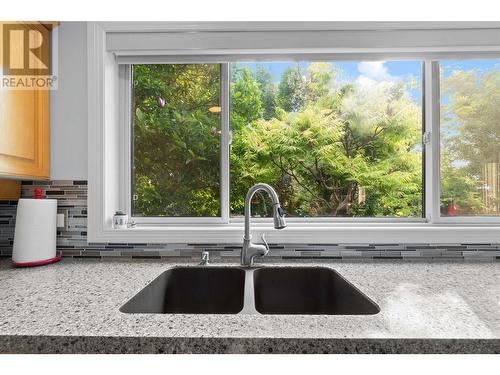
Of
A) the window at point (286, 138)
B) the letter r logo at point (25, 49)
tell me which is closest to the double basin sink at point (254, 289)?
the window at point (286, 138)

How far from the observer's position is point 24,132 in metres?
1.35

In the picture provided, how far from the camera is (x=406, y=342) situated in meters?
0.73

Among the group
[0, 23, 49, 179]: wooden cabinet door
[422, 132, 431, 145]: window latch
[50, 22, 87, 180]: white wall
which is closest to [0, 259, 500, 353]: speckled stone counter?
[0, 23, 49, 179]: wooden cabinet door

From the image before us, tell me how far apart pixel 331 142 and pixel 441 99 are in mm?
627

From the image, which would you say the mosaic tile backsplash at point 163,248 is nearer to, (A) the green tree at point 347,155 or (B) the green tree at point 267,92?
(A) the green tree at point 347,155

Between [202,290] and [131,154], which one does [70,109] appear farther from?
[202,290]

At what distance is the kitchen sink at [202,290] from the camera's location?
1319mm

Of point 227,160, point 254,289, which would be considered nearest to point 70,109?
point 227,160

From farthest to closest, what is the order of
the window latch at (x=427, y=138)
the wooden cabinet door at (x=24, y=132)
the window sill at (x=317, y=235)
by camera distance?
the window latch at (x=427, y=138) < the window sill at (x=317, y=235) < the wooden cabinet door at (x=24, y=132)

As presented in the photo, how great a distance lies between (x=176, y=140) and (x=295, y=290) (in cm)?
101

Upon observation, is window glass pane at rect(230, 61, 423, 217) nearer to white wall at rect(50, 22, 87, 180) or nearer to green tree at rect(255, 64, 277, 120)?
green tree at rect(255, 64, 277, 120)

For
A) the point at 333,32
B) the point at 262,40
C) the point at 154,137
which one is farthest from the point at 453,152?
Answer: the point at 154,137

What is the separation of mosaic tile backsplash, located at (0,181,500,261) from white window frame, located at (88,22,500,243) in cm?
4

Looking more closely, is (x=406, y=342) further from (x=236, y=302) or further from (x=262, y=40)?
(x=262, y=40)
